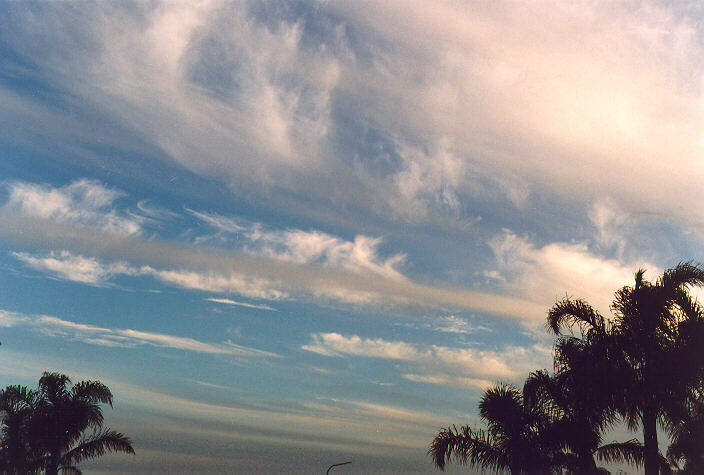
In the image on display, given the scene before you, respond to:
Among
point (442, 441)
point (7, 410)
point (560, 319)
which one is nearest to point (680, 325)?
point (560, 319)

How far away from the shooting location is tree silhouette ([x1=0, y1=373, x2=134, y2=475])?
134 feet

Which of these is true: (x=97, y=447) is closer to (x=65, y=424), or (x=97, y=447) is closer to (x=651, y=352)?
(x=65, y=424)

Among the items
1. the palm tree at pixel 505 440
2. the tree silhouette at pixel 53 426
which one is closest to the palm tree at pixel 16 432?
the tree silhouette at pixel 53 426

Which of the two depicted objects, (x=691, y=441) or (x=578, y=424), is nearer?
(x=578, y=424)

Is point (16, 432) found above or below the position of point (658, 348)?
below

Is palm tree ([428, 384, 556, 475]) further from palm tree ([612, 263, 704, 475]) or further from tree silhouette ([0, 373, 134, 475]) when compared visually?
tree silhouette ([0, 373, 134, 475])

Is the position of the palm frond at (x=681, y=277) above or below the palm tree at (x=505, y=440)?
above

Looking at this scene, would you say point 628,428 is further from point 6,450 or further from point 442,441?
point 6,450

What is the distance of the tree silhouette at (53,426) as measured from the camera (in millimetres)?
40812

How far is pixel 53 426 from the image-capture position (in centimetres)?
4088

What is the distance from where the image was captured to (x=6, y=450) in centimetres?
4181

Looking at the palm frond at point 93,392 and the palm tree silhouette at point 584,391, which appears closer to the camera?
the palm tree silhouette at point 584,391

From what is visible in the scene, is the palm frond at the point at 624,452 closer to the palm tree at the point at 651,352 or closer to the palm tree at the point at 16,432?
the palm tree at the point at 651,352

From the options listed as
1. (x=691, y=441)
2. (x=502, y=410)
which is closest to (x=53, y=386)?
(x=502, y=410)
